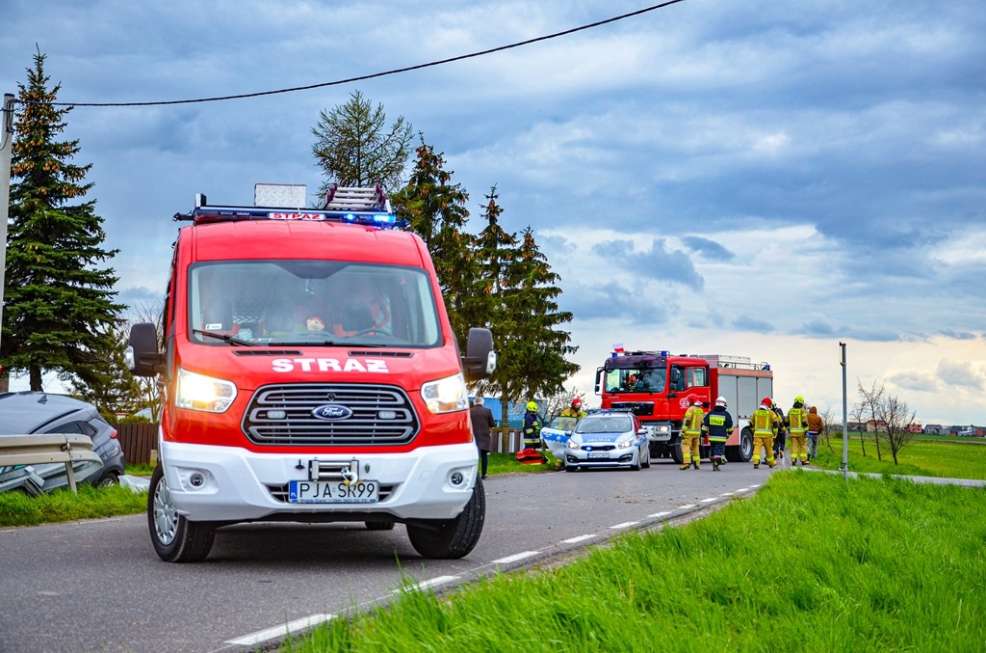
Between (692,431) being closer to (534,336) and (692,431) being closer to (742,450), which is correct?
(742,450)

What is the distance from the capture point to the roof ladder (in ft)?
39.9

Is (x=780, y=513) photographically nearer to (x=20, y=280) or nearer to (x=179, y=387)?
(x=179, y=387)

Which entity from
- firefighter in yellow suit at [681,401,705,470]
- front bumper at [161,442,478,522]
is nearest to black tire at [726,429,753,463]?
firefighter in yellow suit at [681,401,705,470]

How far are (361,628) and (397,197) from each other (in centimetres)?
4352

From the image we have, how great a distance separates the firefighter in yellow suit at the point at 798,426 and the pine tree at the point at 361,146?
875 inches

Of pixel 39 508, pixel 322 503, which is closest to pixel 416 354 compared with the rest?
pixel 322 503

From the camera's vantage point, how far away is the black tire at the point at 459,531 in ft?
31.9

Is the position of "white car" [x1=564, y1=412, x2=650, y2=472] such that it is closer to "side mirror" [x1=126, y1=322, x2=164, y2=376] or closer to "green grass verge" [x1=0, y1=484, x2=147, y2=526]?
"green grass verge" [x1=0, y1=484, x2=147, y2=526]

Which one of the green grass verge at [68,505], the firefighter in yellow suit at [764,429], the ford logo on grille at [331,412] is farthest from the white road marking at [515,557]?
the firefighter in yellow suit at [764,429]

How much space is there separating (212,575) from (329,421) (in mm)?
1284

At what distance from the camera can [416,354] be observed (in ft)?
31.3

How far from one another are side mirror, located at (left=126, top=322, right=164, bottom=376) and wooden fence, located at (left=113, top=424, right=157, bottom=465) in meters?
26.4

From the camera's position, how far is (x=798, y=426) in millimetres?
33438

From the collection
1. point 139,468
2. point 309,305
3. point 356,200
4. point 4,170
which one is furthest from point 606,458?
point 309,305
